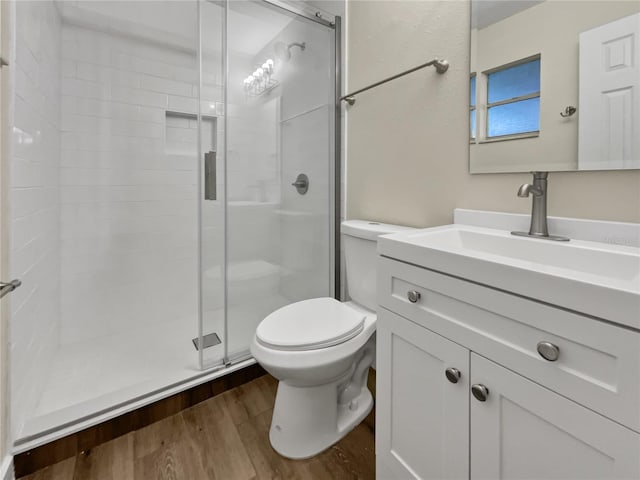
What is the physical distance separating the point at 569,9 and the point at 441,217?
75 centimetres

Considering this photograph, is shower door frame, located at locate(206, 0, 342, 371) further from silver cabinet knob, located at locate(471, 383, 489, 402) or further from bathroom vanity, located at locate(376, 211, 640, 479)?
silver cabinet knob, located at locate(471, 383, 489, 402)

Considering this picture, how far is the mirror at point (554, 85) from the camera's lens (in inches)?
34.2

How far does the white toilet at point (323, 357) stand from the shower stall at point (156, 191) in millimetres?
480

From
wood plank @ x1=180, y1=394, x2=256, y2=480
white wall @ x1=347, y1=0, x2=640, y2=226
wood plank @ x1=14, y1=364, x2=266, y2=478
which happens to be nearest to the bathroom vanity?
white wall @ x1=347, y1=0, x2=640, y2=226

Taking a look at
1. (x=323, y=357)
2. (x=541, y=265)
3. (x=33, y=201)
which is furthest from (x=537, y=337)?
(x=33, y=201)

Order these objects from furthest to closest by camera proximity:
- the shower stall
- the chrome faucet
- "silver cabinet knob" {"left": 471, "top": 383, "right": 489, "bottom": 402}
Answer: the shower stall → the chrome faucet → "silver cabinet knob" {"left": 471, "top": 383, "right": 489, "bottom": 402}

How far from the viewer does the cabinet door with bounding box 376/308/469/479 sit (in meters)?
0.77

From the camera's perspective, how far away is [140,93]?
2074 mm

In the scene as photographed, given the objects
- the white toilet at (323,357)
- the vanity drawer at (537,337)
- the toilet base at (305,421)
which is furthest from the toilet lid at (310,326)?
the vanity drawer at (537,337)

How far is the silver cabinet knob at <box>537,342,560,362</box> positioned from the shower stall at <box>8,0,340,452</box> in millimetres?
1381

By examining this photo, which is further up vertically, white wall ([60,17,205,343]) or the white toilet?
white wall ([60,17,205,343])

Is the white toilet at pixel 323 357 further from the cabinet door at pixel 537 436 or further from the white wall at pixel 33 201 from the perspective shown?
the white wall at pixel 33 201

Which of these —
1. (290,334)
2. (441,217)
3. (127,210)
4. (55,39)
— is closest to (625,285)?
(441,217)

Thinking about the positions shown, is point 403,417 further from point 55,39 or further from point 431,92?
point 55,39
